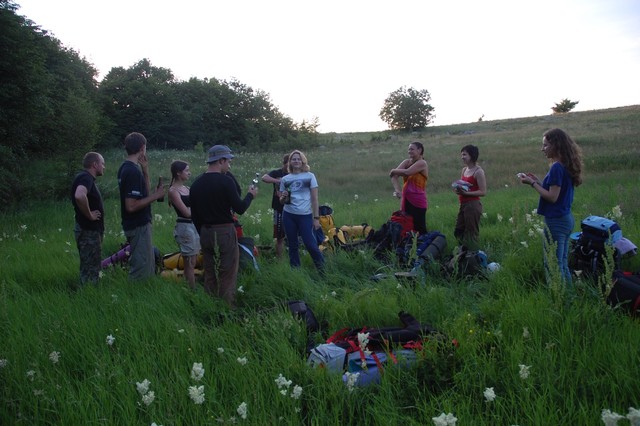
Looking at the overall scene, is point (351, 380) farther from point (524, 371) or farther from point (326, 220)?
point (326, 220)

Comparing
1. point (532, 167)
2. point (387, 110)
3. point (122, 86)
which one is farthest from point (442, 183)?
point (387, 110)

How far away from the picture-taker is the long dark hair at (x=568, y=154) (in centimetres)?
502

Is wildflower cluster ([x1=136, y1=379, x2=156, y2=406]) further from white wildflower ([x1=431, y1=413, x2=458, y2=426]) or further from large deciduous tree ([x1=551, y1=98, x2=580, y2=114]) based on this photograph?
large deciduous tree ([x1=551, y1=98, x2=580, y2=114])

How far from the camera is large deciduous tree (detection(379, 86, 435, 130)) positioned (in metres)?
82.9

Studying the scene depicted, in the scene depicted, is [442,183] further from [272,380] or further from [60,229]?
[272,380]

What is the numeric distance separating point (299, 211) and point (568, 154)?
3.87 m

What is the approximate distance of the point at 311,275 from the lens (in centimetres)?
664

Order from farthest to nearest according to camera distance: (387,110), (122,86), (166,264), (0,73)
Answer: (387,110) → (122,86) → (0,73) → (166,264)

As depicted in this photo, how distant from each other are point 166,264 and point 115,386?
12.9 feet

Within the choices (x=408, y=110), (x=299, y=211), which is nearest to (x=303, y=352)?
(x=299, y=211)

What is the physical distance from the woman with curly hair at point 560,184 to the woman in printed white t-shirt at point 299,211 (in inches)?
128

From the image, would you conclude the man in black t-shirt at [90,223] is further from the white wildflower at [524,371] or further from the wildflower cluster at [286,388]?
the white wildflower at [524,371]

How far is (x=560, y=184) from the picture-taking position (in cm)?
495

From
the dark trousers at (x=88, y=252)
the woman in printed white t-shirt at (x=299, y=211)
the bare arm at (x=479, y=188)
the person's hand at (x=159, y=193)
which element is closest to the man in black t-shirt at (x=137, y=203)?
the person's hand at (x=159, y=193)
